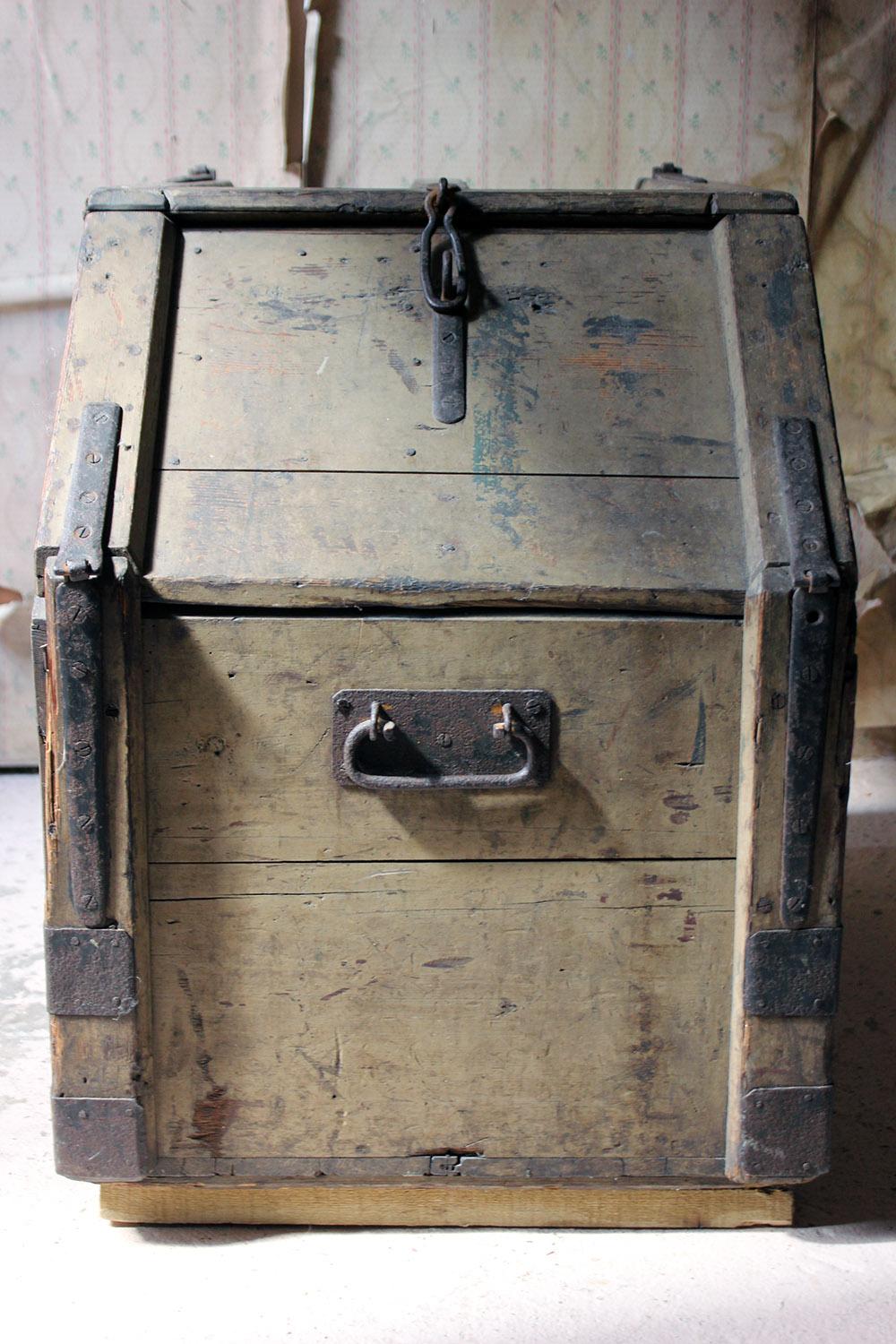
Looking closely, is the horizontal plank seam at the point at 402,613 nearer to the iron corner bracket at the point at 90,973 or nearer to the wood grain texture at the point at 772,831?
the wood grain texture at the point at 772,831

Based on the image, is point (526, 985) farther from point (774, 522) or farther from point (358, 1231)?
point (774, 522)

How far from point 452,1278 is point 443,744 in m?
0.60

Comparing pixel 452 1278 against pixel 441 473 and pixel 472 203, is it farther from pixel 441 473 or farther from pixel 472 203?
pixel 472 203

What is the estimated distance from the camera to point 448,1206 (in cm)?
135

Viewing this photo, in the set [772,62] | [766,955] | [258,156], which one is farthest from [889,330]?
[766,955]

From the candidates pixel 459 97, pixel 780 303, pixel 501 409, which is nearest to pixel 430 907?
pixel 501 409

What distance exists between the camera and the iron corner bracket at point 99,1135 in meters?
1.24

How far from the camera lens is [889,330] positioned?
2.92 m

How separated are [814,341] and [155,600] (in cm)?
80

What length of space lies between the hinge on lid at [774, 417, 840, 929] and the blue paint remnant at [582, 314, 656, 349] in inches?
9.2

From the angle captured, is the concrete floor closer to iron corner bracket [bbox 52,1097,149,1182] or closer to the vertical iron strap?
iron corner bracket [bbox 52,1097,149,1182]

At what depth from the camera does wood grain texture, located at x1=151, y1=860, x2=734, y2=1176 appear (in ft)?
4.10

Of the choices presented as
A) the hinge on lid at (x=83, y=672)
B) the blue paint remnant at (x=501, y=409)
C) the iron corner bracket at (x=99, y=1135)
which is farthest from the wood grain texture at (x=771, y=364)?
the iron corner bracket at (x=99, y=1135)

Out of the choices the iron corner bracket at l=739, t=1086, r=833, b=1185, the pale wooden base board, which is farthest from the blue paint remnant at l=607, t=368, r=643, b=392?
the pale wooden base board
